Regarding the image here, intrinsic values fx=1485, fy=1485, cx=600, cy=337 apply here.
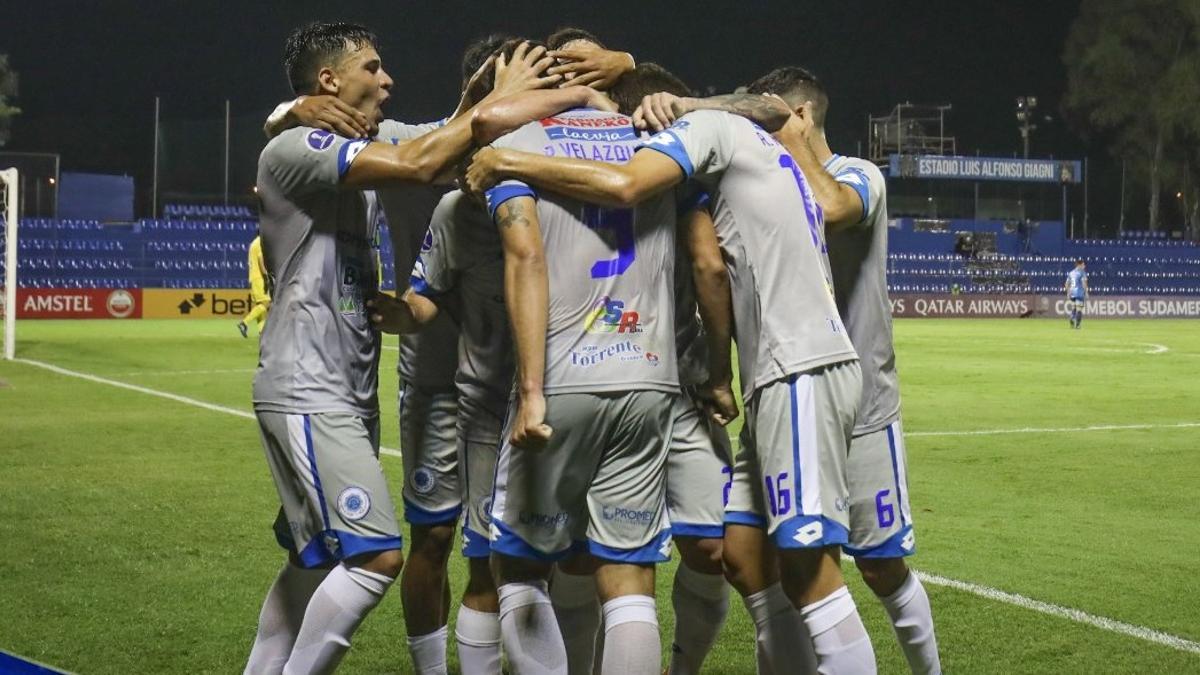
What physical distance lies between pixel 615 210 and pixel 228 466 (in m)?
7.43

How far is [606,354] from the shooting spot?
4.03 m

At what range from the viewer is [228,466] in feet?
35.5

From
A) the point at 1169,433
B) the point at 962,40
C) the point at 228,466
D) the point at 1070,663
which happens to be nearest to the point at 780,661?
the point at 1070,663

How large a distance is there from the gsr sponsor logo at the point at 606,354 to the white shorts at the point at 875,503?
978 millimetres

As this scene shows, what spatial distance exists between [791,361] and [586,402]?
61 centimetres

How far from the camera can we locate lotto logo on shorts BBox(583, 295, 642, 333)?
402cm

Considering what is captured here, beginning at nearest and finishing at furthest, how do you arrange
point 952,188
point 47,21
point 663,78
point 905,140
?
point 663,78 → point 905,140 → point 952,188 → point 47,21

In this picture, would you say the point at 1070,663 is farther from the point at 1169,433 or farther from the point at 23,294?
the point at 23,294

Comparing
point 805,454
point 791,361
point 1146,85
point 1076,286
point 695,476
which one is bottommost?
point 695,476

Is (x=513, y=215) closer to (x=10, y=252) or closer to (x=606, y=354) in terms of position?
(x=606, y=354)

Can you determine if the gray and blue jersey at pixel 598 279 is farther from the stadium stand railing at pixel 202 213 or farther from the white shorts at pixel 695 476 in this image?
the stadium stand railing at pixel 202 213

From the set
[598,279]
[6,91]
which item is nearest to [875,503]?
[598,279]

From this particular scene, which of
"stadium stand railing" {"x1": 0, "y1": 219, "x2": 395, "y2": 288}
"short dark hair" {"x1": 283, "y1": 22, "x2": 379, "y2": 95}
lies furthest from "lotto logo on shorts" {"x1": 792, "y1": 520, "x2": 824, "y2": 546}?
"stadium stand railing" {"x1": 0, "y1": 219, "x2": 395, "y2": 288}

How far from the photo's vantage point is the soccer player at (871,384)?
465 centimetres
